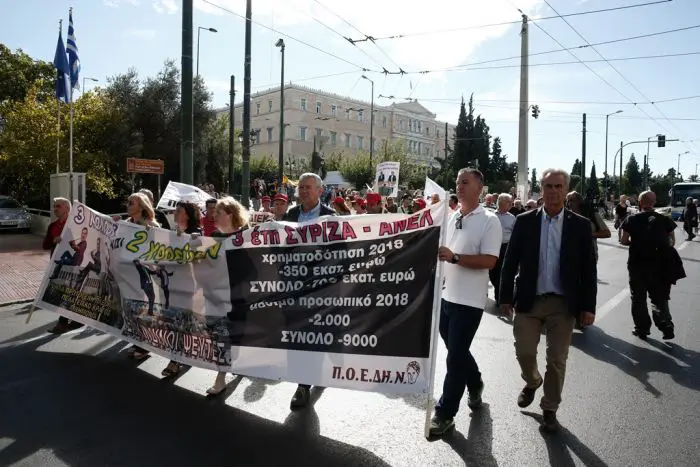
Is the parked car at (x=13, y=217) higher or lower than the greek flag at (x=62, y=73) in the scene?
lower

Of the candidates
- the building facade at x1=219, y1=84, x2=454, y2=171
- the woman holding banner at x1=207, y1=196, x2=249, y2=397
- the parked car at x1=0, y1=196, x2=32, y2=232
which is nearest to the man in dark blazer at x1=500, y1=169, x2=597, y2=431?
the woman holding banner at x1=207, y1=196, x2=249, y2=397

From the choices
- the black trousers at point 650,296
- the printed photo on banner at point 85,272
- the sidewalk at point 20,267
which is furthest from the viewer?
the sidewalk at point 20,267

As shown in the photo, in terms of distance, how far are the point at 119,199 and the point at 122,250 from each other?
21149 mm

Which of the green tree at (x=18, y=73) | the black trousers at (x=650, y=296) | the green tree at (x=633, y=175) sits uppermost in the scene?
the green tree at (x=18, y=73)

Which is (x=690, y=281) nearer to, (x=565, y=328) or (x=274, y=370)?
(x=565, y=328)

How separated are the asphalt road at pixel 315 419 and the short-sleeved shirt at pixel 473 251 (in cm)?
101

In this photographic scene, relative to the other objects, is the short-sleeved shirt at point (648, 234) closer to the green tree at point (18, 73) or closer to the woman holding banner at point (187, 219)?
the woman holding banner at point (187, 219)

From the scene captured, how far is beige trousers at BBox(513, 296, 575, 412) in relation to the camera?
402cm

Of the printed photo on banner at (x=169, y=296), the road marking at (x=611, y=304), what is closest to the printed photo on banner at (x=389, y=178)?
the road marking at (x=611, y=304)

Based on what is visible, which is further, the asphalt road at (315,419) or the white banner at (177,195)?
the white banner at (177,195)

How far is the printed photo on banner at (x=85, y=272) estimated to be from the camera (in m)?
5.57

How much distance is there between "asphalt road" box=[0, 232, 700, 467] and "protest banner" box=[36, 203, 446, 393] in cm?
39

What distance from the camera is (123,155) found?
24.2m

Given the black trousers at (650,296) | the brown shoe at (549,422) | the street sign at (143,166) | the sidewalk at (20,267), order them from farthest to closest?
1. the street sign at (143,166)
2. the sidewalk at (20,267)
3. the black trousers at (650,296)
4. the brown shoe at (549,422)
